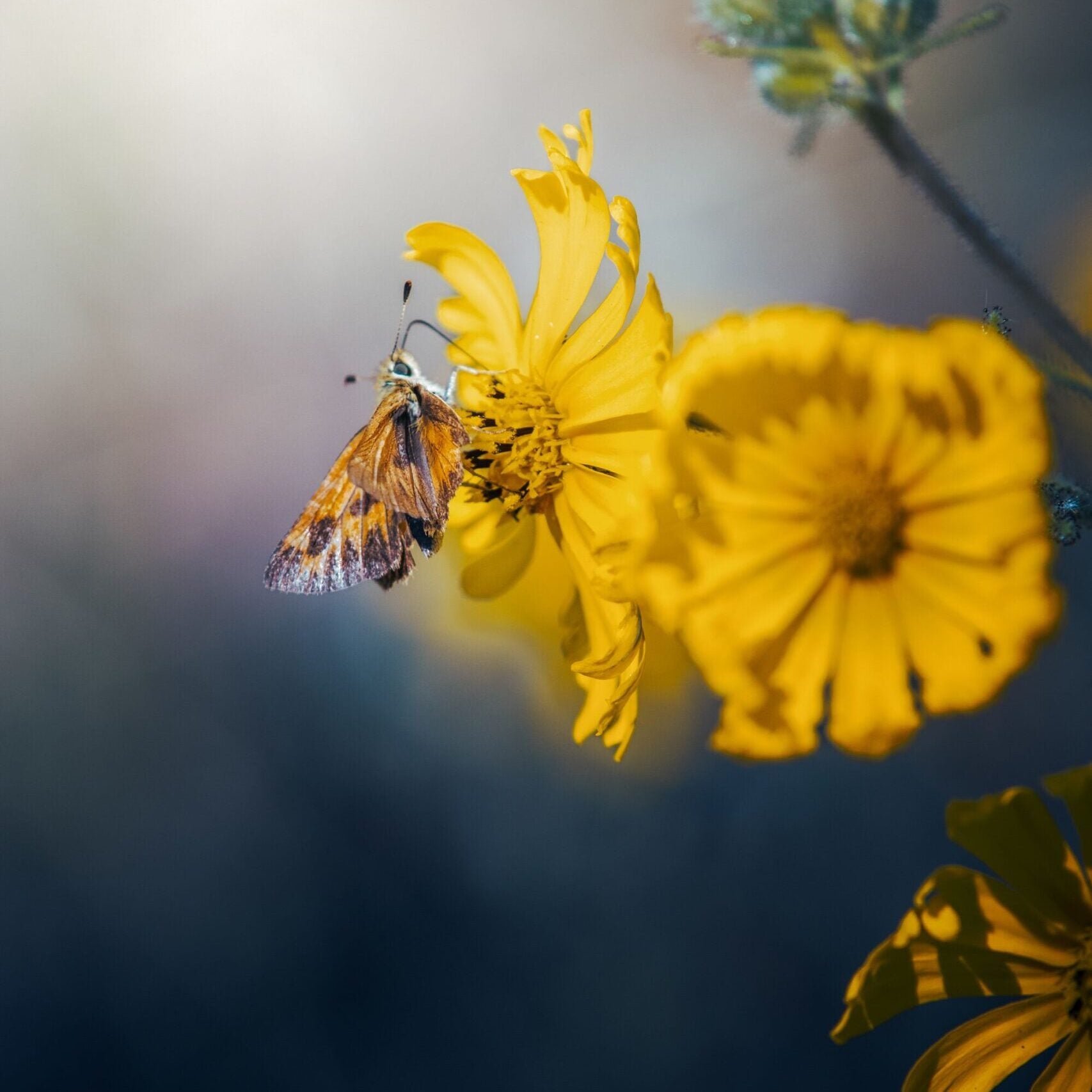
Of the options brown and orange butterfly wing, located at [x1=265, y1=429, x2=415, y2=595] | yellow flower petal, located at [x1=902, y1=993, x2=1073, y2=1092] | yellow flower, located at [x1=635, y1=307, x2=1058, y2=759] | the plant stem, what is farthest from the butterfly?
yellow flower petal, located at [x1=902, y1=993, x2=1073, y2=1092]

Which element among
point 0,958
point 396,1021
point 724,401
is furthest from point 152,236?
point 724,401

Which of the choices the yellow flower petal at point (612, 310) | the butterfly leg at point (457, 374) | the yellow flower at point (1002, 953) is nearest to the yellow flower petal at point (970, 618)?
the yellow flower at point (1002, 953)

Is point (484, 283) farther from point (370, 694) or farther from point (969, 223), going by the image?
point (370, 694)

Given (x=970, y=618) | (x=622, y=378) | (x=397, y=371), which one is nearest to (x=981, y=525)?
(x=970, y=618)

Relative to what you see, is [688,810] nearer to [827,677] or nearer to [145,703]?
[145,703]

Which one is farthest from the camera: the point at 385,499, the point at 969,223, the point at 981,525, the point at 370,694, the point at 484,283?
the point at 370,694

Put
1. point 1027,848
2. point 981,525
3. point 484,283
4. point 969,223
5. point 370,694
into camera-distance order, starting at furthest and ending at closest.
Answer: point 370,694, point 484,283, point 969,223, point 1027,848, point 981,525

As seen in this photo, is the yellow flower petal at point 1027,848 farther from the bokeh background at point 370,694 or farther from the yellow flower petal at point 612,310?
the bokeh background at point 370,694
